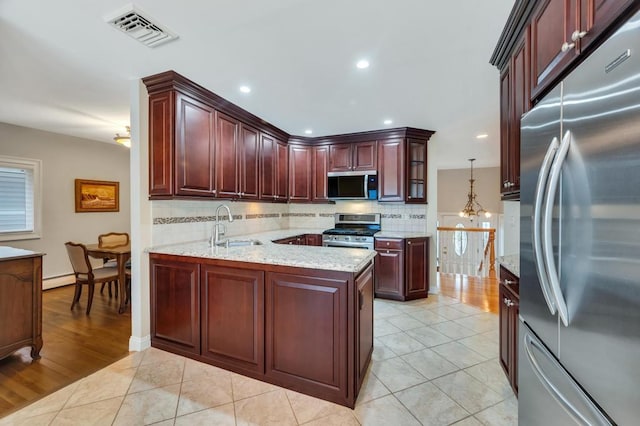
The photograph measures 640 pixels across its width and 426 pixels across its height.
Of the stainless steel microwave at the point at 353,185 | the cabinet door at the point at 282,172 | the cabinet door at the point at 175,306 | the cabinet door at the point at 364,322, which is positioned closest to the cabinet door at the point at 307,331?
the cabinet door at the point at 364,322

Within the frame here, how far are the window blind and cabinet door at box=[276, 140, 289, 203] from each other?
374 centimetres

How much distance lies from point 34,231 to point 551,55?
6277mm

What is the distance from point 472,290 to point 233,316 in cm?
381

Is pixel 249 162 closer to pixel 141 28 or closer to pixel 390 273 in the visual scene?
pixel 141 28

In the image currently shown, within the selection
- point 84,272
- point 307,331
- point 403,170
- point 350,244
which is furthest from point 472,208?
point 84,272

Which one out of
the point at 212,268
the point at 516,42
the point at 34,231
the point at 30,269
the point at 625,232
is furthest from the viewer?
the point at 34,231

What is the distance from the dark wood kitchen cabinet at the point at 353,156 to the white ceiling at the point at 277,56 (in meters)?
0.75

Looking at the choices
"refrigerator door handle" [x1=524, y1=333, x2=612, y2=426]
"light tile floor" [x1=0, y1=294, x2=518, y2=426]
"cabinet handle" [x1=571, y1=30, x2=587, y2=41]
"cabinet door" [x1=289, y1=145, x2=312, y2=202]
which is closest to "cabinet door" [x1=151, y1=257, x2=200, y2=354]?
"light tile floor" [x1=0, y1=294, x2=518, y2=426]

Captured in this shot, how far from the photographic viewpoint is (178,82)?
250 centimetres

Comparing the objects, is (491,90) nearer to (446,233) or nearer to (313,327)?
(313,327)

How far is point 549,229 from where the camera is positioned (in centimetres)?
100

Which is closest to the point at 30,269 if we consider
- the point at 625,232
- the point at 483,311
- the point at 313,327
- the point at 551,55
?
the point at 313,327

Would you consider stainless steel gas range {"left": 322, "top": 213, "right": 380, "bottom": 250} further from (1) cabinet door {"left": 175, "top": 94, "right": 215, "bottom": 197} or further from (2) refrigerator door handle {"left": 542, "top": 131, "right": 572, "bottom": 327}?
(2) refrigerator door handle {"left": 542, "top": 131, "right": 572, "bottom": 327}

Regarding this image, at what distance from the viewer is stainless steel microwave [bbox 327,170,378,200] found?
432 cm
